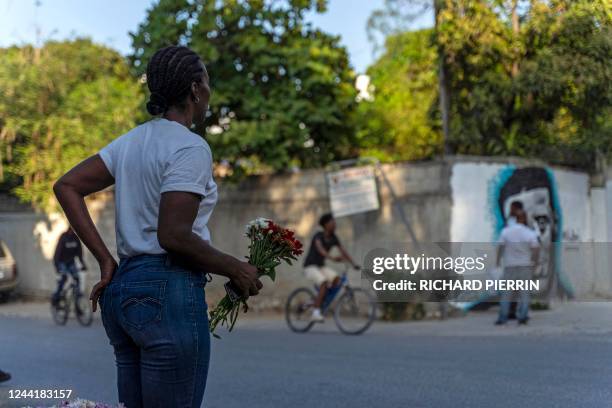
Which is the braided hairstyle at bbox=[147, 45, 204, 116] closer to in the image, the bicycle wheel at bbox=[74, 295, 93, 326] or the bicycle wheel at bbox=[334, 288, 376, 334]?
the bicycle wheel at bbox=[334, 288, 376, 334]

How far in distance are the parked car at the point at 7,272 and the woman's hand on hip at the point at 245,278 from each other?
65.2 feet

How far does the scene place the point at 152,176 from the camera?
2.71 m

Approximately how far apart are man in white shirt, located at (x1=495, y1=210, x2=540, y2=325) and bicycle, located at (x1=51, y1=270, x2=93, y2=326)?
7.09 m

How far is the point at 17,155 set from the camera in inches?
886

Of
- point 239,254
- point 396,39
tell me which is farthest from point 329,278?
point 396,39

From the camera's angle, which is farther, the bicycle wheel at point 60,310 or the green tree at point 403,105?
the green tree at point 403,105

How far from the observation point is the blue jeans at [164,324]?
104 inches

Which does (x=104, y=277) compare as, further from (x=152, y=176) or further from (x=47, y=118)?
Result: (x=47, y=118)

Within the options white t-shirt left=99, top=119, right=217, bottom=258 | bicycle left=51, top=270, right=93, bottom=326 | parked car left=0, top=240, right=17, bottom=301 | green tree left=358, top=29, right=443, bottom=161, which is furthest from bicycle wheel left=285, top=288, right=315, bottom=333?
white t-shirt left=99, top=119, right=217, bottom=258

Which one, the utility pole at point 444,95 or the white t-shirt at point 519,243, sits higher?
the utility pole at point 444,95

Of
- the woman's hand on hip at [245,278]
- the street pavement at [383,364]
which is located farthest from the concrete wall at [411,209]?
the woman's hand on hip at [245,278]

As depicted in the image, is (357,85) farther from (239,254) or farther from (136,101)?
(136,101)

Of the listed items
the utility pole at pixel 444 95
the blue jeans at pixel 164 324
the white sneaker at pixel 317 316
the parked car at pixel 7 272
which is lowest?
the white sneaker at pixel 317 316

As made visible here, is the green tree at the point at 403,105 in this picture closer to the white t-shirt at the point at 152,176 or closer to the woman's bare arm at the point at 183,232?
the white t-shirt at the point at 152,176
